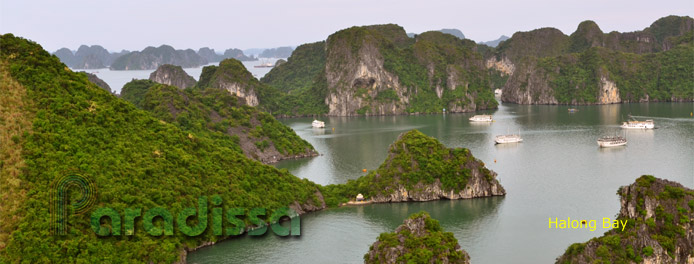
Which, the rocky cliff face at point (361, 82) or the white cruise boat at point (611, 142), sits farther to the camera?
the rocky cliff face at point (361, 82)

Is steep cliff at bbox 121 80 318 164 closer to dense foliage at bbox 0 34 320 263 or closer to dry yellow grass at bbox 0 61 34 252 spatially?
dense foliage at bbox 0 34 320 263

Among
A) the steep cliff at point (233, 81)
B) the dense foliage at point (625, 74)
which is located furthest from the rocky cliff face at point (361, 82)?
the dense foliage at point (625, 74)

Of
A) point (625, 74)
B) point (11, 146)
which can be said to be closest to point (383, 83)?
point (625, 74)

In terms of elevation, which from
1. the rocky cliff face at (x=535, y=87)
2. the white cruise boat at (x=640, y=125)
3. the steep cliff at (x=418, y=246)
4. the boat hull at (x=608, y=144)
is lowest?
the steep cliff at (x=418, y=246)

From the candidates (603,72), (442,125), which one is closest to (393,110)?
(442,125)

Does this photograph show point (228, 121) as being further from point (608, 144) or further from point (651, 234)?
point (651, 234)

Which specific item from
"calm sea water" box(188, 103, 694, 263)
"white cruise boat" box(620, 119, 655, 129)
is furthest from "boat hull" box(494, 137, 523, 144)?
"white cruise boat" box(620, 119, 655, 129)

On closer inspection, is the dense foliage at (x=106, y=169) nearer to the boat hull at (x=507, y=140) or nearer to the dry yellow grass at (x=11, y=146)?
the dry yellow grass at (x=11, y=146)
